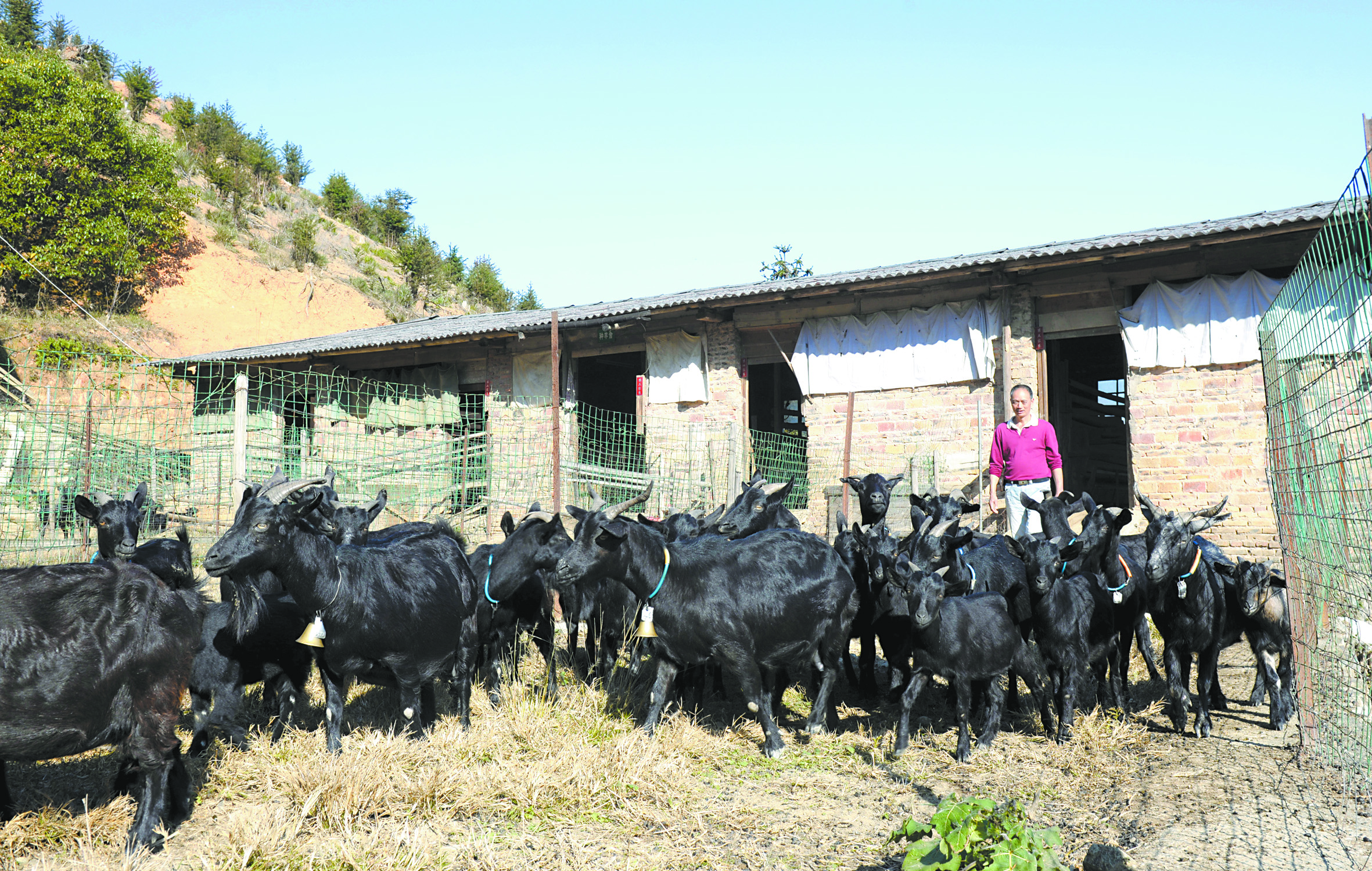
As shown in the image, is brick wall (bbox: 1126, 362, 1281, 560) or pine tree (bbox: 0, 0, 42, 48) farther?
pine tree (bbox: 0, 0, 42, 48)

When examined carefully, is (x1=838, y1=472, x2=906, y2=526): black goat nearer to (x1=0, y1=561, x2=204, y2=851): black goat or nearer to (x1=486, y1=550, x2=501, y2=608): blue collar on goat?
A: (x1=486, y1=550, x2=501, y2=608): blue collar on goat

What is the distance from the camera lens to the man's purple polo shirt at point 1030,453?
8250 millimetres

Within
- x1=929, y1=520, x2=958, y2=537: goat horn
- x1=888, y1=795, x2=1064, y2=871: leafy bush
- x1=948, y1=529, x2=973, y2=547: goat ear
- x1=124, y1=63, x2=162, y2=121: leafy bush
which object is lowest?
x1=888, y1=795, x2=1064, y2=871: leafy bush

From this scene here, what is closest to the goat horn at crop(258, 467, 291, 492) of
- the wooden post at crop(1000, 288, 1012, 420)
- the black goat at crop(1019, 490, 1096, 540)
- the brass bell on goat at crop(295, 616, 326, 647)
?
the brass bell on goat at crop(295, 616, 326, 647)

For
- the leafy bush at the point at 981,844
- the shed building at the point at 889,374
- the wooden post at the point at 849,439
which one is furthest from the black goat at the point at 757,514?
the wooden post at the point at 849,439

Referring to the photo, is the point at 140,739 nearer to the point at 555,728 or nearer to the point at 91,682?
the point at 91,682

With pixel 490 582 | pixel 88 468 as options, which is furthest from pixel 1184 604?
pixel 88 468

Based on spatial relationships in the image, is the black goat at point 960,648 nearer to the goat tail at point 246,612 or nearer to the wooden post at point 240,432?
the goat tail at point 246,612

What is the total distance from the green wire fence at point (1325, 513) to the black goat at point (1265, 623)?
0.33m

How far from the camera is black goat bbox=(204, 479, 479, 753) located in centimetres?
493

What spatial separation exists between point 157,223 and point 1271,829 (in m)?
34.2

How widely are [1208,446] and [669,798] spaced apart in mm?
9585

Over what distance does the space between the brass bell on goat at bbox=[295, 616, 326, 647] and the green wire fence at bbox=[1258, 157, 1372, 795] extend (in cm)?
495

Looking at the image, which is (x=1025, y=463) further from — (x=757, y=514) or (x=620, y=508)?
(x=620, y=508)
